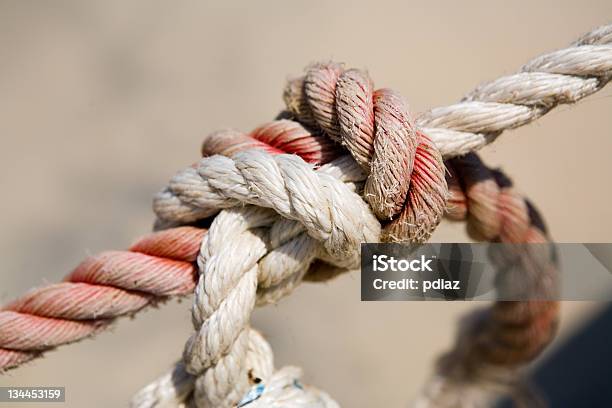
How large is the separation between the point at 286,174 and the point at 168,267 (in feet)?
0.60

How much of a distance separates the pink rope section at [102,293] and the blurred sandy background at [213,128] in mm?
782

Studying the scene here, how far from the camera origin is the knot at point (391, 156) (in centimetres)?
61

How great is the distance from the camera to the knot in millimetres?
614

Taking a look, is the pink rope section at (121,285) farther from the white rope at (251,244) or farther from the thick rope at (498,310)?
the thick rope at (498,310)

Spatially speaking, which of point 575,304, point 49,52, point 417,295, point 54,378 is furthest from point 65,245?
point 575,304

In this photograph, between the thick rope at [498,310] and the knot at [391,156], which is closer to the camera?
the knot at [391,156]

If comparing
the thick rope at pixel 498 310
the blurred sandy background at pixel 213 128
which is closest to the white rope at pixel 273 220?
the thick rope at pixel 498 310

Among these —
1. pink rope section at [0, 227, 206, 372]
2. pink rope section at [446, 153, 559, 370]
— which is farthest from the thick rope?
pink rope section at [0, 227, 206, 372]

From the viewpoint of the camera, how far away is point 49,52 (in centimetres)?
180

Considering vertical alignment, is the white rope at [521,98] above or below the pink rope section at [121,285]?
above

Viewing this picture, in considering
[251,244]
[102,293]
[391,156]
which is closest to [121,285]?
[102,293]

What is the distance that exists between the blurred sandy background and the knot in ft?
2.49

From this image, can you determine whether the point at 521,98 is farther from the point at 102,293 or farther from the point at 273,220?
the point at 102,293

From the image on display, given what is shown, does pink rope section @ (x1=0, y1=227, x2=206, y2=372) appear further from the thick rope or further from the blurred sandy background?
the blurred sandy background
